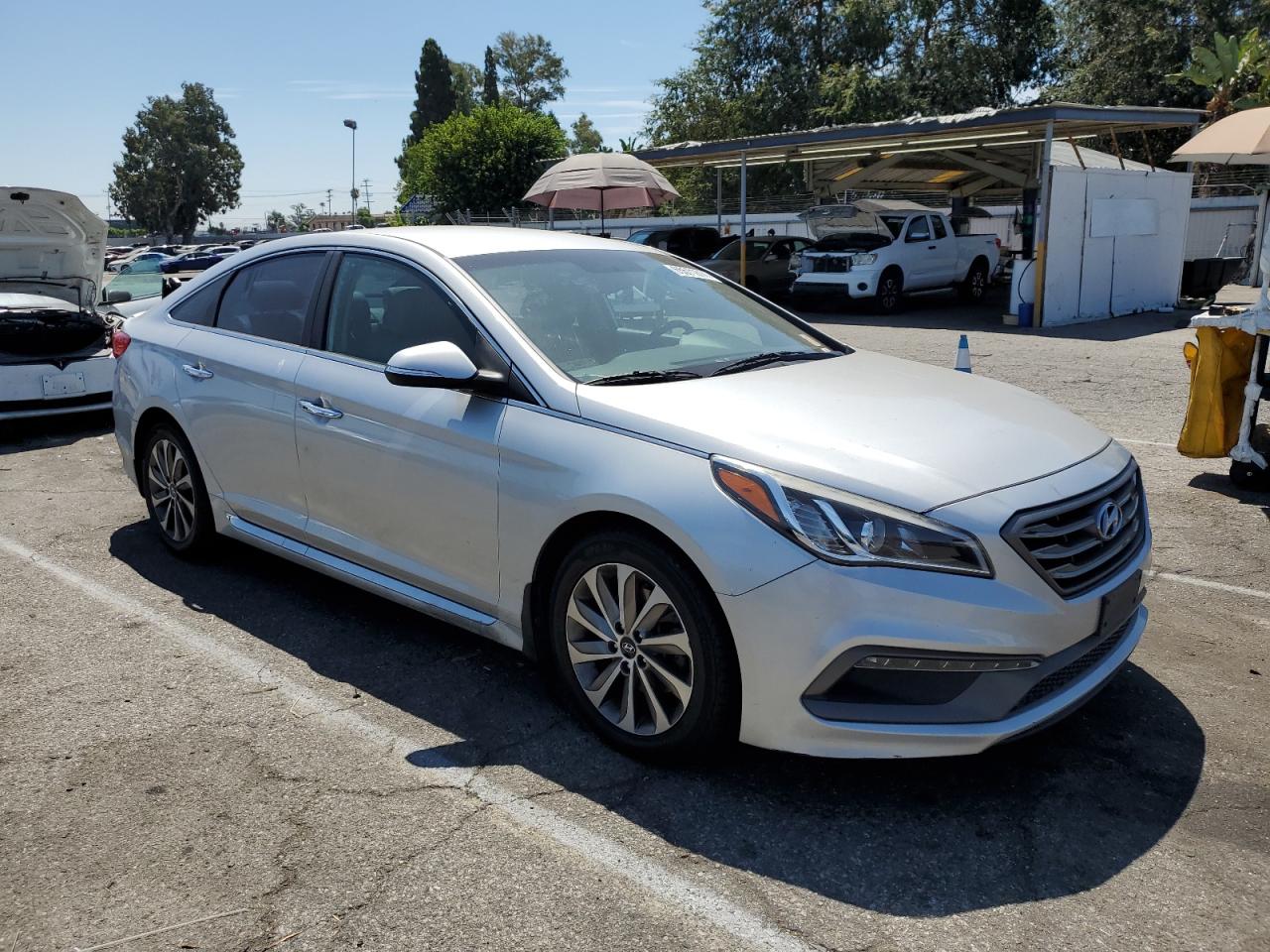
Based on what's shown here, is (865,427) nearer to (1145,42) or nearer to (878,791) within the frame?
(878,791)

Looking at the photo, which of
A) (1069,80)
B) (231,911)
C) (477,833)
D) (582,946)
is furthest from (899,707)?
(1069,80)

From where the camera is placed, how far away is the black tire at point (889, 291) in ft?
65.0

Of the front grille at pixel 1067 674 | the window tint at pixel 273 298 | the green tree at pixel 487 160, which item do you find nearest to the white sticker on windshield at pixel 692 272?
the window tint at pixel 273 298

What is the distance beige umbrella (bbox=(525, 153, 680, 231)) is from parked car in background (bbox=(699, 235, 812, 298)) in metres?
1.64

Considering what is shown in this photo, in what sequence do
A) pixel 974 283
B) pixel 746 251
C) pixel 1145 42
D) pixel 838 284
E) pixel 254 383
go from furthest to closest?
pixel 1145 42
pixel 974 283
pixel 746 251
pixel 838 284
pixel 254 383

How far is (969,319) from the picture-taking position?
19.1 m

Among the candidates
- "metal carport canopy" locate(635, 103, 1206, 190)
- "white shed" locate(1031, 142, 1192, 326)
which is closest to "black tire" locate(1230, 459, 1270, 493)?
"metal carport canopy" locate(635, 103, 1206, 190)

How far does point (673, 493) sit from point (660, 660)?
0.52 metres

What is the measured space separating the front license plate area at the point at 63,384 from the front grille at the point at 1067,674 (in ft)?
27.0

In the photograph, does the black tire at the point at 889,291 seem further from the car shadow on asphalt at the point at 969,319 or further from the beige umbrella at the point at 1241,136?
the beige umbrella at the point at 1241,136

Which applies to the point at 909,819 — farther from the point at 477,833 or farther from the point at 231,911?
the point at 231,911

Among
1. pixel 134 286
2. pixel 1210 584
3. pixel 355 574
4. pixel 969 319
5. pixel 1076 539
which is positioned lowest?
pixel 1210 584

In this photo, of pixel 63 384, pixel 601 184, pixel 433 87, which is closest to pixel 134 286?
pixel 601 184

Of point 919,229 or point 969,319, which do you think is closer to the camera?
point 969,319
